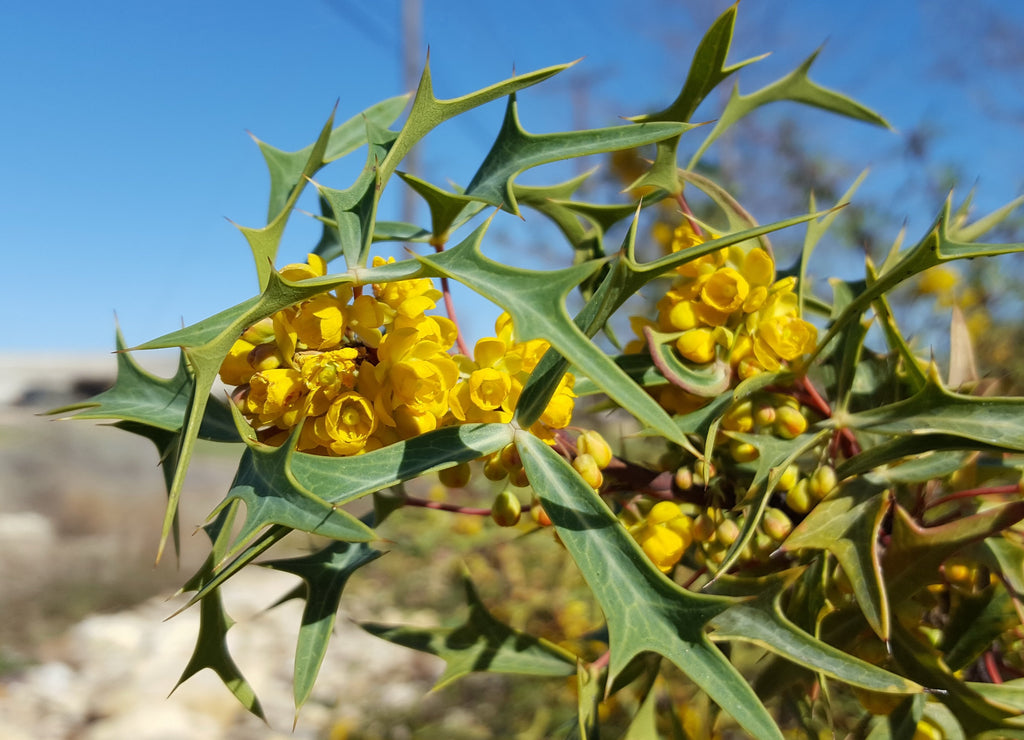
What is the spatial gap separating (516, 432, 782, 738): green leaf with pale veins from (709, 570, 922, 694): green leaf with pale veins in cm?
6

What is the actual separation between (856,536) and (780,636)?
0.13m

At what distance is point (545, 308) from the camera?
0.56 metres

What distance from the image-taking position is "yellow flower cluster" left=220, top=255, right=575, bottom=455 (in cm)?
63

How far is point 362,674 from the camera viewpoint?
18.1 feet

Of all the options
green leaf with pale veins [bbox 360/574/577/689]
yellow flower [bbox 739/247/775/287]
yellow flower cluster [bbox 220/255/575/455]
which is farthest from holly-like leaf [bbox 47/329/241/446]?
yellow flower [bbox 739/247/775/287]

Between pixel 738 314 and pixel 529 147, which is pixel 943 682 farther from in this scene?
pixel 529 147

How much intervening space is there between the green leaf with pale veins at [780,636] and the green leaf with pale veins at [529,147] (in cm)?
44

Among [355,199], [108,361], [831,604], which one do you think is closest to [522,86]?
[355,199]

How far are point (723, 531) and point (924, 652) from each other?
26cm

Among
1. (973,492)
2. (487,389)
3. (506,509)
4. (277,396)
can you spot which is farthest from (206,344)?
(973,492)

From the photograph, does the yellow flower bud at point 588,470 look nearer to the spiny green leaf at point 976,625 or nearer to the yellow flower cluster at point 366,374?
the yellow flower cluster at point 366,374

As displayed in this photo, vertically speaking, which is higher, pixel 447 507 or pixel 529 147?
pixel 529 147

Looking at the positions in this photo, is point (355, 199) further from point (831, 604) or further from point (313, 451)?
point (831, 604)

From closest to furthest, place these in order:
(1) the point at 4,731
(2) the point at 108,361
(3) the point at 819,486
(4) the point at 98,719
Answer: (3) the point at 819,486, (1) the point at 4,731, (4) the point at 98,719, (2) the point at 108,361
